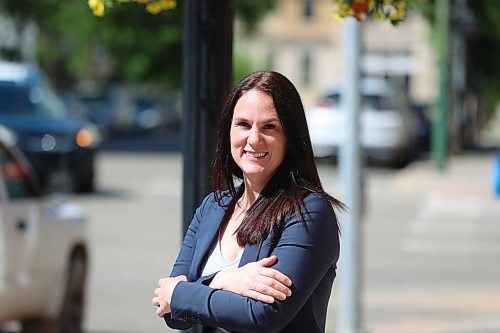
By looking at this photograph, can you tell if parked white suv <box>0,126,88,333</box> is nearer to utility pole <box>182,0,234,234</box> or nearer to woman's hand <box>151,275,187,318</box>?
utility pole <box>182,0,234,234</box>

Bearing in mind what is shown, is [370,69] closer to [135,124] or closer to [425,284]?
[135,124]

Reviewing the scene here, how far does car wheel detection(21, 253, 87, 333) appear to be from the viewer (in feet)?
27.8

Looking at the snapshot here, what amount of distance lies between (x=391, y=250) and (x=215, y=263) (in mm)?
11936

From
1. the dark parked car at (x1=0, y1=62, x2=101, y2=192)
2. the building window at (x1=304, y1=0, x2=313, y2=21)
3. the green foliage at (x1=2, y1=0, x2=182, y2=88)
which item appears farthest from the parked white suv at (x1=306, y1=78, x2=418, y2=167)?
the building window at (x1=304, y1=0, x2=313, y2=21)

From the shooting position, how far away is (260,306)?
334cm

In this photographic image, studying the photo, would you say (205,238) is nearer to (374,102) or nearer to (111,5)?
(111,5)

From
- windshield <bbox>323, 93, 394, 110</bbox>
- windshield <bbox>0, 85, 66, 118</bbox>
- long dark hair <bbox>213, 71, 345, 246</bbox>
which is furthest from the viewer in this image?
windshield <bbox>323, 93, 394, 110</bbox>

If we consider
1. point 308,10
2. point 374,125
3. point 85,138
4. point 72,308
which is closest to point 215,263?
point 72,308

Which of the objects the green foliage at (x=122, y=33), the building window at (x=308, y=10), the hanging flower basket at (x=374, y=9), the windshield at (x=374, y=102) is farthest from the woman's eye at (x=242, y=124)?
the building window at (x=308, y=10)

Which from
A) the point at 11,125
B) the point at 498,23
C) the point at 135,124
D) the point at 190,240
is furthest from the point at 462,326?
the point at 135,124

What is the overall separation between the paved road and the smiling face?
646 cm

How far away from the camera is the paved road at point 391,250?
35.2 ft

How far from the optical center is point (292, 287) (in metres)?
3.34

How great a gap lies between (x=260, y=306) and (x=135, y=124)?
178 ft
